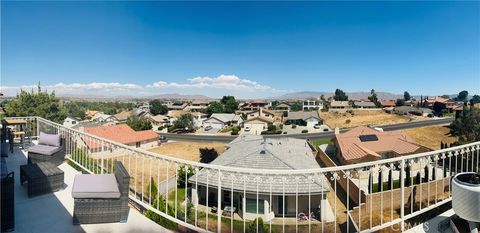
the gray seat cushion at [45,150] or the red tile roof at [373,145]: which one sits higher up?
the gray seat cushion at [45,150]

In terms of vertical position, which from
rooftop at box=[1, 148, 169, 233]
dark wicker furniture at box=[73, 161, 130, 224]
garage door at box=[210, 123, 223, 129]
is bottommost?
garage door at box=[210, 123, 223, 129]

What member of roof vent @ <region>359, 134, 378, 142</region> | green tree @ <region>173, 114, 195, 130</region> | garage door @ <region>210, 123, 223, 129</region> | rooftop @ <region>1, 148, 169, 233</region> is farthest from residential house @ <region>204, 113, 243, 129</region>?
rooftop @ <region>1, 148, 169, 233</region>

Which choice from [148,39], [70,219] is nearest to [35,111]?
[148,39]

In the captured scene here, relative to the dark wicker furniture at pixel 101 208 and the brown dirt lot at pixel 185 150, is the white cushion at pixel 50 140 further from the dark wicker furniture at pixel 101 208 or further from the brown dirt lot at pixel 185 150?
the brown dirt lot at pixel 185 150

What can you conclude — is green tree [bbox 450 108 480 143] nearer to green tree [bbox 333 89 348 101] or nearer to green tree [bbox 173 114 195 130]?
green tree [bbox 173 114 195 130]

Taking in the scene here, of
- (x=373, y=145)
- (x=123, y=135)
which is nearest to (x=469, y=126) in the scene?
(x=373, y=145)

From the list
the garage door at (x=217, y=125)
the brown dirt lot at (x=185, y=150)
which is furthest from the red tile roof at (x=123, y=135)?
the garage door at (x=217, y=125)
